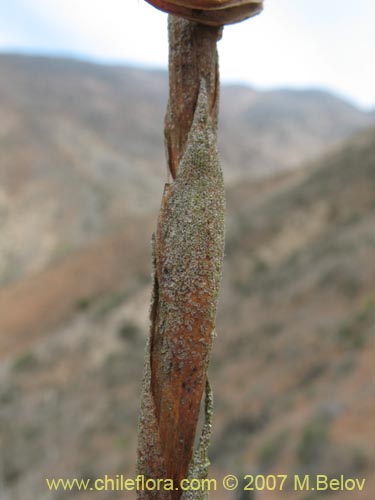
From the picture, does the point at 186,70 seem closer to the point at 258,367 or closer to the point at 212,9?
the point at 212,9

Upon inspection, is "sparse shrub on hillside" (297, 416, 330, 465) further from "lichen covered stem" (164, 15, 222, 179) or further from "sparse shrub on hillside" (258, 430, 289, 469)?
"lichen covered stem" (164, 15, 222, 179)

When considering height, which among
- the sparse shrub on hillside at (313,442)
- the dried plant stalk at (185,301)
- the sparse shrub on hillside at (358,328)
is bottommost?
the dried plant stalk at (185,301)

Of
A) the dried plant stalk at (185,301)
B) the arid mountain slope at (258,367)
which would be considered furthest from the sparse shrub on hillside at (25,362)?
the dried plant stalk at (185,301)

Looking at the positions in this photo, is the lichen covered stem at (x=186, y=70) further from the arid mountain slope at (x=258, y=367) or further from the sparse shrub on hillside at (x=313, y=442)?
the sparse shrub on hillside at (x=313, y=442)

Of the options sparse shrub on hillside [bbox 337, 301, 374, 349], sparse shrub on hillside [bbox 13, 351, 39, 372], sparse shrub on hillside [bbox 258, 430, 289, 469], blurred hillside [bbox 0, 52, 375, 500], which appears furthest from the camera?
sparse shrub on hillside [bbox 13, 351, 39, 372]

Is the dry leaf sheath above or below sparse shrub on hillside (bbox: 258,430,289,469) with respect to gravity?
below

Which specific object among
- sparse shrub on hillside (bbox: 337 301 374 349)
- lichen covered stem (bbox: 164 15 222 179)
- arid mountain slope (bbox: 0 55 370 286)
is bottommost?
lichen covered stem (bbox: 164 15 222 179)

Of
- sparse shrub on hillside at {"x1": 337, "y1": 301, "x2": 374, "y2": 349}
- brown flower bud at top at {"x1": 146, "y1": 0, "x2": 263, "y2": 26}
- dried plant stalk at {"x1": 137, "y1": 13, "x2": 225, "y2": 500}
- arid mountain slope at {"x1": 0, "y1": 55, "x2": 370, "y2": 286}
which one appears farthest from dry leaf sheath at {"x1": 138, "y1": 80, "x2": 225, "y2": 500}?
arid mountain slope at {"x1": 0, "y1": 55, "x2": 370, "y2": 286}

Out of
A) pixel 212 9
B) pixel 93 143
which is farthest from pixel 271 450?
pixel 93 143
